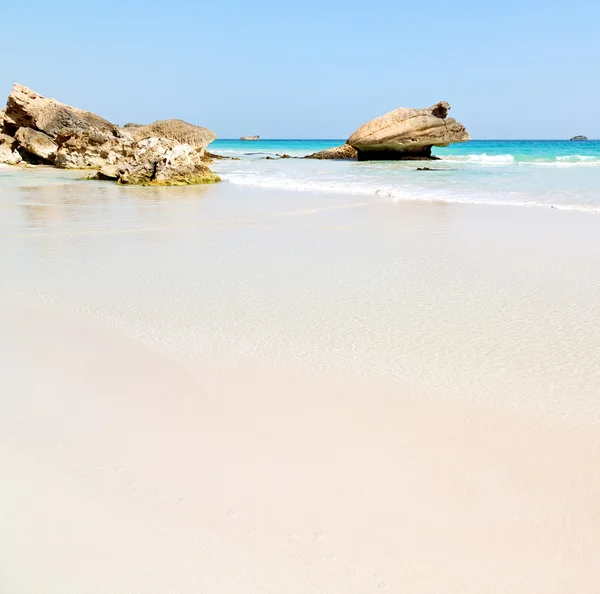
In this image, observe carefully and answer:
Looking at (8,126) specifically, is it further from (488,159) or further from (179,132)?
(488,159)

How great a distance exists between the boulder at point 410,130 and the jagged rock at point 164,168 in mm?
16404

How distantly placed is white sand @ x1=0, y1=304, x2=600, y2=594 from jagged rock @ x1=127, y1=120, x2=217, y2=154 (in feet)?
82.1

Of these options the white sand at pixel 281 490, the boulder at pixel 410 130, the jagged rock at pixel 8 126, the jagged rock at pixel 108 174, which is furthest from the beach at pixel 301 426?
the boulder at pixel 410 130

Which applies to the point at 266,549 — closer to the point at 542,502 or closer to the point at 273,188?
the point at 542,502

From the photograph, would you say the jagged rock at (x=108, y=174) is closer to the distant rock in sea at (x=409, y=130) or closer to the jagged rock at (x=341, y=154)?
the distant rock in sea at (x=409, y=130)

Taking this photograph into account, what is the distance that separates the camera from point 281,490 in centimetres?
215

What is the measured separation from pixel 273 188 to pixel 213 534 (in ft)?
45.1

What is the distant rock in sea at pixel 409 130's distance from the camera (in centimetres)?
3142

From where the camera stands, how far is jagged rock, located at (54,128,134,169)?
23.8 meters

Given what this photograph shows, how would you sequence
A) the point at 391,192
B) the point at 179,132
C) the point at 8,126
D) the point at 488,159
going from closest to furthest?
the point at 391,192 → the point at 8,126 → the point at 179,132 → the point at 488,159

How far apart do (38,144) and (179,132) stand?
590cm

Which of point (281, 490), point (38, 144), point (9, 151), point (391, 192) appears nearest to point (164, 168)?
point (391, 192)

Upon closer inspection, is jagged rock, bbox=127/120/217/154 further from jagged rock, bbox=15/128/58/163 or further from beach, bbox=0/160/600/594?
beach, bbox=0/160/600/594

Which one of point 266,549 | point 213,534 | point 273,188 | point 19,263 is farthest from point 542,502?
point 273,188
